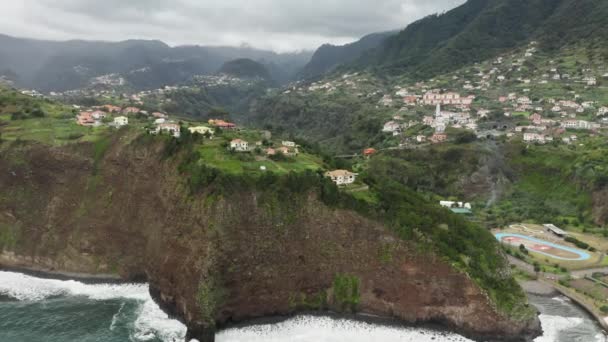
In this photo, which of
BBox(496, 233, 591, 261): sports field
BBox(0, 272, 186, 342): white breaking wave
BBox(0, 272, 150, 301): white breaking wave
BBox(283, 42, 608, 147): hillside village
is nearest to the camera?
BBox(0, 272, 186, 342): white breaking wave

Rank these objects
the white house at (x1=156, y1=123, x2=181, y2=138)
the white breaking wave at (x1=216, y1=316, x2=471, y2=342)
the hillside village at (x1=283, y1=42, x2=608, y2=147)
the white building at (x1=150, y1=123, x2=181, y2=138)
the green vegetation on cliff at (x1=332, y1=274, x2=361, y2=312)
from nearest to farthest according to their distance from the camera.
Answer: the white breaking wave at (x1=216, y1=316, x2=471, y2=342)
the green vegetation on cliff at (x1=332, y1=274, x2=361, y2=312)
the white building at (x1=150, y1=123, x2=181, y2=138)
the white house at (x1=156, y1=123, x2=181, y2=138)
the hillside village at (x1=283, y1=42, x2=608, y2=147)

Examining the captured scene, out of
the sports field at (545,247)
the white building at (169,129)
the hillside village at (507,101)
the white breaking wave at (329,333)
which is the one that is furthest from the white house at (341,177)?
the hillside village at (507,101)

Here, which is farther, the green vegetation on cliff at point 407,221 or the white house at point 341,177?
the white house at point 341,177

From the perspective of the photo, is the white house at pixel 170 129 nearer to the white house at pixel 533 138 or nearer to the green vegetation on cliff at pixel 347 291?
the green vegetation on cliff at pixel 347 291

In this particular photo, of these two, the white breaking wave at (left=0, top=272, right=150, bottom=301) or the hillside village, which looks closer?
the white breaking wave at (left=0, top=272, right=150, bottom=301)

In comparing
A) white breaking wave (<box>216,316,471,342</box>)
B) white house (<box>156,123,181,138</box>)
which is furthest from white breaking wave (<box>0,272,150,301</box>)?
white house (<box>156,123,181,138</box>)

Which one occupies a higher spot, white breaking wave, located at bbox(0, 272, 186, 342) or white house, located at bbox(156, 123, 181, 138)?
white house, located at bbox(156, 123, 181, 138)

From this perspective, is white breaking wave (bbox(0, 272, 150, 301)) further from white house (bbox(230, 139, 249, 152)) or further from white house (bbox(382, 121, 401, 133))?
white house (bbox(382, 121, 401, 133))
